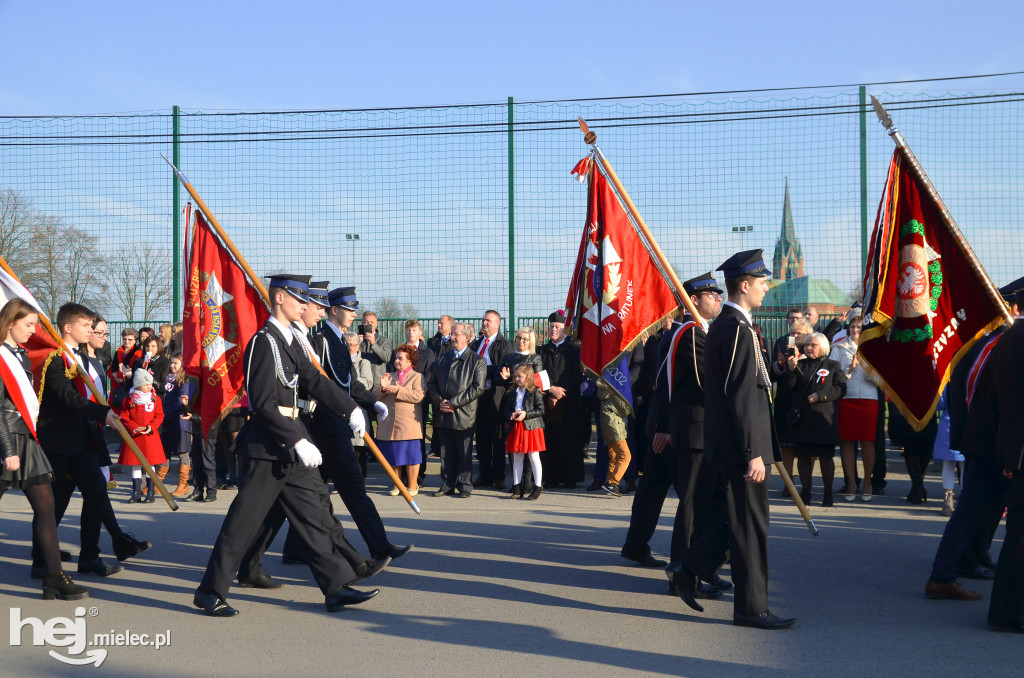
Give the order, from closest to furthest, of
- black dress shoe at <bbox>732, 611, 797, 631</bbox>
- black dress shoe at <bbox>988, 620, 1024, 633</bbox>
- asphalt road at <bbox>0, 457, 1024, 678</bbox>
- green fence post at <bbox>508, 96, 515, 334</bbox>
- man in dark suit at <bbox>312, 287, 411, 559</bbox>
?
asphalt road at <bbox>0, 457, 1024, 678</bbox>
black dress shoe at <bbox>988, 620, 1024, 633</bbox>
black dress shoe at <bbox>732, 611, 797, 631</bbox>
man in dark suit at <bbox>312, 287, 411, 559</bbox>
green fence post at <bbox>508, 96, 515, 334</bbox>

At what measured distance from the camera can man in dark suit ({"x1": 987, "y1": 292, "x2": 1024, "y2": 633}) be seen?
521 cm

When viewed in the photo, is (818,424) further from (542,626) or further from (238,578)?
(238,578)

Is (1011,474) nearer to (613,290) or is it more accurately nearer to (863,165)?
(613,290)

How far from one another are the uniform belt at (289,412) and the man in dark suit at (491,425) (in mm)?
5605

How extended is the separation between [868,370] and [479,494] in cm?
518

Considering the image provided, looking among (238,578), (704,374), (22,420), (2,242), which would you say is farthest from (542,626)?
(2,242)

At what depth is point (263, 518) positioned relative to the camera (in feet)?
18.9

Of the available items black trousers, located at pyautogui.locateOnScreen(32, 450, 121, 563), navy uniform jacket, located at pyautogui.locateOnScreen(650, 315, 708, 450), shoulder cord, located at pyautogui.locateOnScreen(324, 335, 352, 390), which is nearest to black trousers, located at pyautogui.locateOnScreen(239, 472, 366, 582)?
shoulder cord, located at pyautogui.locateOnScreen(324, 335, 352, 390)

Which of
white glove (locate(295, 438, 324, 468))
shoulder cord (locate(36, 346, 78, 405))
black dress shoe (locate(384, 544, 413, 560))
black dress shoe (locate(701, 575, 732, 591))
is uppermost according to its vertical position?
shoulder cord (locate(36, 346, 78, 405))

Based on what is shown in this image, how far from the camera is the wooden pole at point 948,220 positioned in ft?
19.6

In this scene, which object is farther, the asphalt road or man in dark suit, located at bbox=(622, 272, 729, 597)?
man in dark suit, located at bbox=(622, 272, 729, 597)

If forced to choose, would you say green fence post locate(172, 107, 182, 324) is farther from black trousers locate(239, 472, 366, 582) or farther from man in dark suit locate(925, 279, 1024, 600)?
man in dark suit locate(925, 279, 1024, 600)

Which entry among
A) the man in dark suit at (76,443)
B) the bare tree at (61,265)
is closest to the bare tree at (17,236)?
the bare tree at (61,265)

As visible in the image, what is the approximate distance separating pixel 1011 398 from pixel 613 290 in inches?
130
